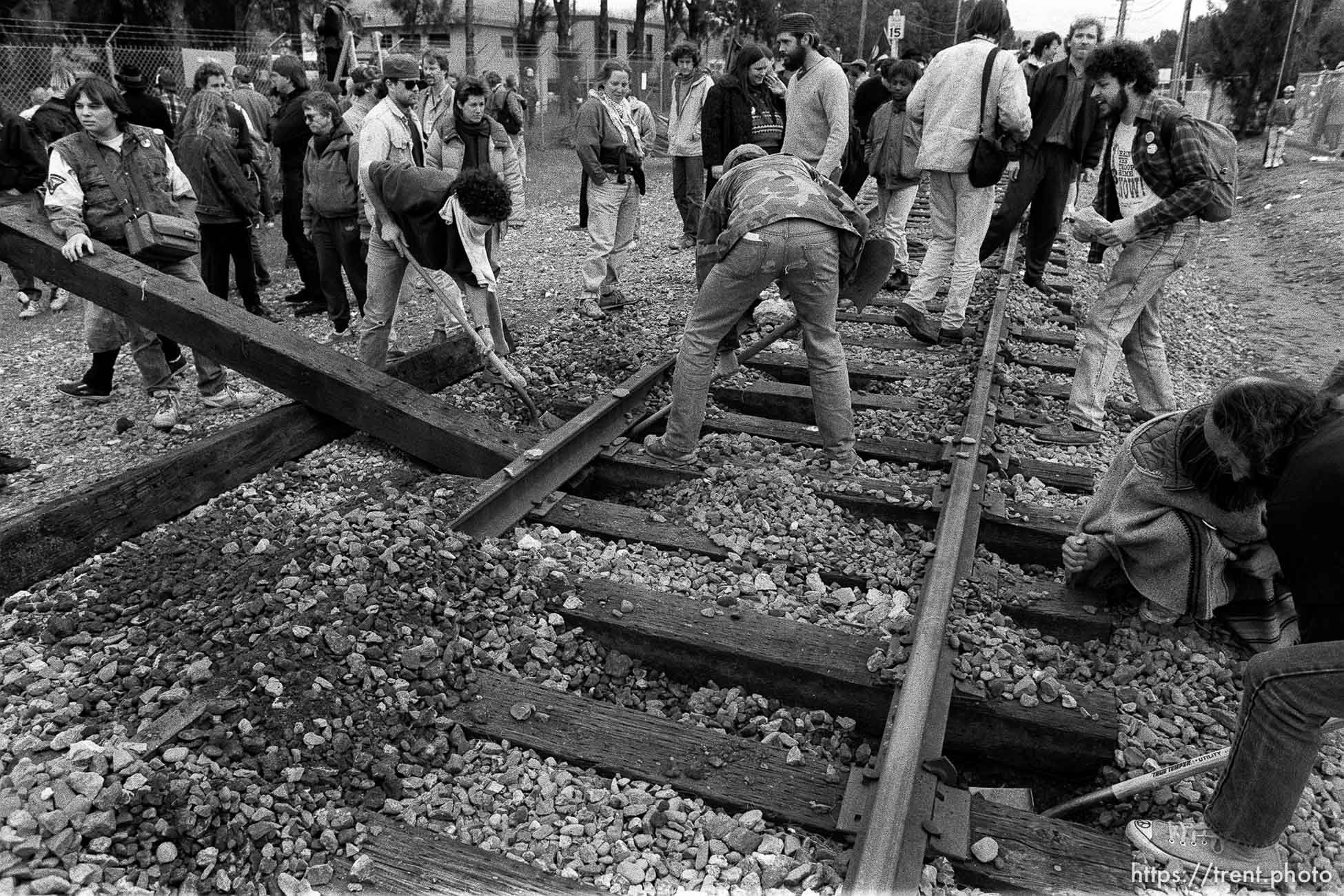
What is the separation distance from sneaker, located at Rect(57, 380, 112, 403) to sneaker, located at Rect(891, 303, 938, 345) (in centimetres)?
565

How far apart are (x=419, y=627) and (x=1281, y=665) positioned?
2.60 meters

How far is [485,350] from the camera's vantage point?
17.7 feet

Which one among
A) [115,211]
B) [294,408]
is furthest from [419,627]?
[115,211]

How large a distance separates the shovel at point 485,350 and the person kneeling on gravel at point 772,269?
916mm

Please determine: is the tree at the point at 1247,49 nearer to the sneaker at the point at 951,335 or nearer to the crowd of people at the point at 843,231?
the crowd of people at the point at 843,231

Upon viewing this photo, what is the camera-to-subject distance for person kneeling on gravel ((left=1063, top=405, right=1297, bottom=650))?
3230 millimetres

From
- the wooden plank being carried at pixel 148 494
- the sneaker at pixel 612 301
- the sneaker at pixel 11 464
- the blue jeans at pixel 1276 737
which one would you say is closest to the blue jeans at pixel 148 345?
the sneaker at pixel 11 464

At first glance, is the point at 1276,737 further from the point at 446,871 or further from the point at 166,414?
the point at 166,414

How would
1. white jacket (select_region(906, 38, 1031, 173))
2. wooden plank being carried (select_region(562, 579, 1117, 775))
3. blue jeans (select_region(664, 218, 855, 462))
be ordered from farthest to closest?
white jacket (select_region(906, 38, 1031, 173))
blue jeans (select_region(664, 218, 855, 462))
wooden plank being carried (select_region(562, 579, 1117, 775))

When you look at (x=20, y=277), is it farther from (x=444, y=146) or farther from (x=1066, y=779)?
(x=1066, y=779)

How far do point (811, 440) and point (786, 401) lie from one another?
683mm

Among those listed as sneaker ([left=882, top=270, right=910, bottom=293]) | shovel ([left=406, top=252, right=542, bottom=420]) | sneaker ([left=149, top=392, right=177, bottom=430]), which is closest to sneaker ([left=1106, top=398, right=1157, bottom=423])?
sneaker ([left=882, top=270, right=910, bottom=293])

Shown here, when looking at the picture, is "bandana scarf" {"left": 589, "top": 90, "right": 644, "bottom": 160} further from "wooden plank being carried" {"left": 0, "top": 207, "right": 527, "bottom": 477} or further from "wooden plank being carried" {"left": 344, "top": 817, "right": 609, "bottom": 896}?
"wooden plank being carried" {"left": 344, "top": 817, "right": 609, "bottom": 896}

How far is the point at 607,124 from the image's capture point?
8.09 meters
